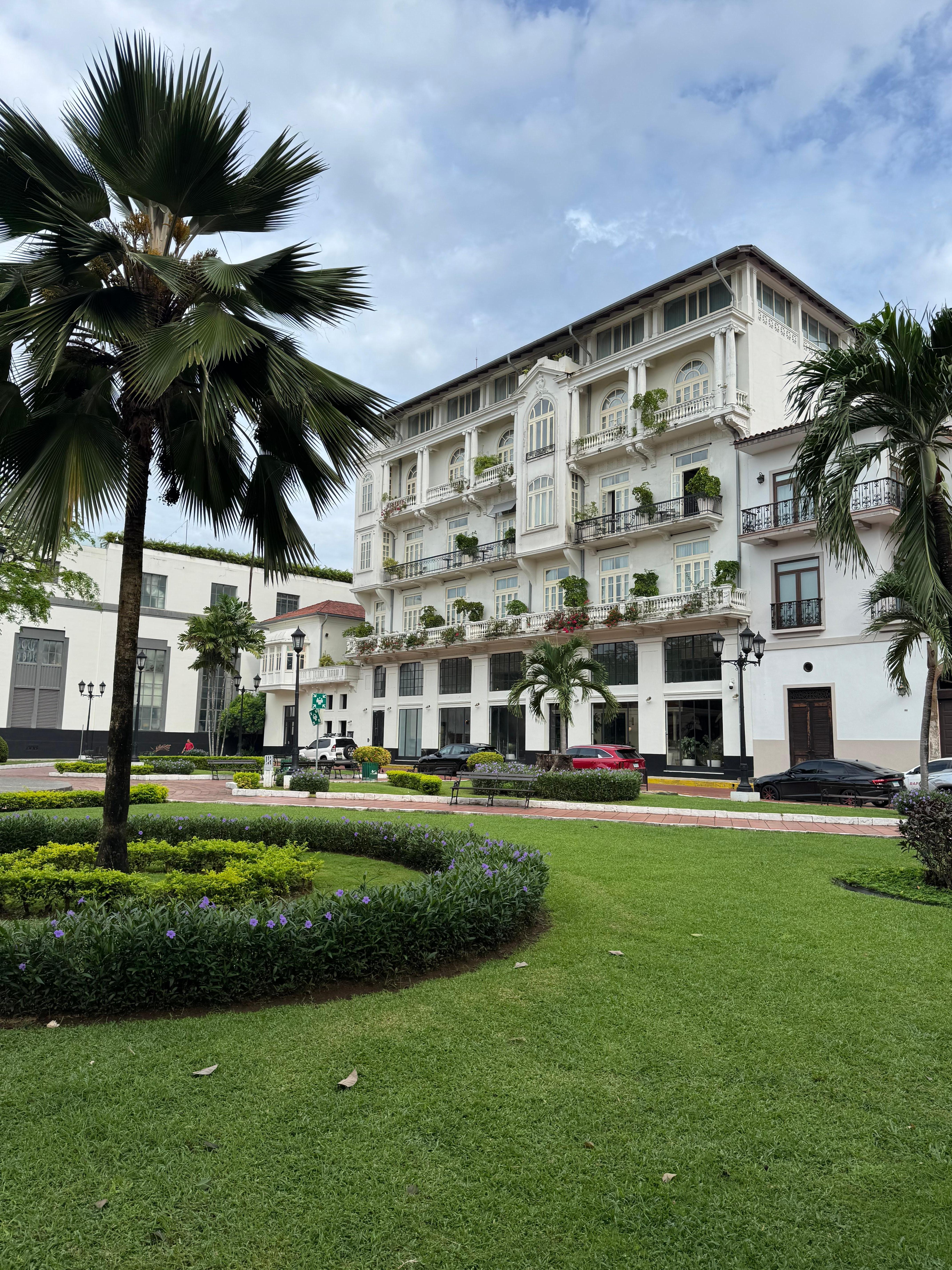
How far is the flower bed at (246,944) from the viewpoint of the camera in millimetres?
4648

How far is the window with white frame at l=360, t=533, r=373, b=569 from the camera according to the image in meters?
47.7

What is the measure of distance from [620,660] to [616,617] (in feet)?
7.45

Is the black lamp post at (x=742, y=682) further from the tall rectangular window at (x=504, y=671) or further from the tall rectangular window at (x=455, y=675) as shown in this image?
the tall rectangular window at (x=455, y=675)

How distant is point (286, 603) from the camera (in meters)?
63.0

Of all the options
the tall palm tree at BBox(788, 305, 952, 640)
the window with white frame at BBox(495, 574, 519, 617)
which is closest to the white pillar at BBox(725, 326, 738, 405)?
the window with white frame at BBox(495, 574, 519, 617)

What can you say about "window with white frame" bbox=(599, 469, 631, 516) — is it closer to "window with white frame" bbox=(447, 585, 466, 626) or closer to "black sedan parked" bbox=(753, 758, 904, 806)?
"window with white frame" bbox=(447, 585, 466, 626)

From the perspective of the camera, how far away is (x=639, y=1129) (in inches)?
133

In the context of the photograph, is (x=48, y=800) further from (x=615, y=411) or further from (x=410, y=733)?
(x=410, y=733)

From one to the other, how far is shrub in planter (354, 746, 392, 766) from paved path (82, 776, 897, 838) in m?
9.28

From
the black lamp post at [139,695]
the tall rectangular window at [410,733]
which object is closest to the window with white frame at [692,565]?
the tall rectangular window at [410,733]

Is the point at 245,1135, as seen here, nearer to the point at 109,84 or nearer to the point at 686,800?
the point at 109,84

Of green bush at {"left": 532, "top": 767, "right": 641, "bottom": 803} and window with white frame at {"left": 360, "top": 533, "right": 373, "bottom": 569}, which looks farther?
window with white frame at {"left": 360, "top": 533, "right": 373, "bottom": 569}

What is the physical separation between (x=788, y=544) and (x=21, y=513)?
88.2ft

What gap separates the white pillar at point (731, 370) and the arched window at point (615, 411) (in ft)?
16.6
